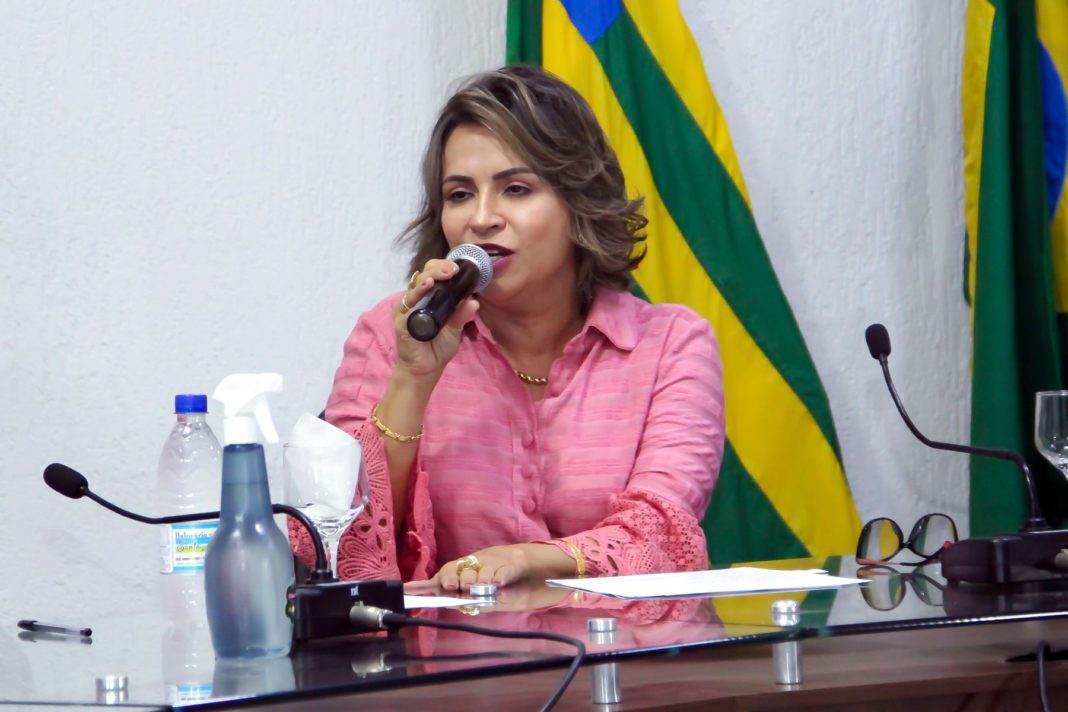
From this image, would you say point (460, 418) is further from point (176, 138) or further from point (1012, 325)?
point (1012, 325)

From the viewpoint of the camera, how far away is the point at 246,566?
3.31ft

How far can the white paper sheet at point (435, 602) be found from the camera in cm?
127

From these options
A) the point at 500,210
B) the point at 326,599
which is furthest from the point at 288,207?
the point at 326,599

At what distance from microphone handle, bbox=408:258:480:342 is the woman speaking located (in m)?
0.02

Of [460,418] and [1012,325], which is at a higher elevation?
[1012,325]

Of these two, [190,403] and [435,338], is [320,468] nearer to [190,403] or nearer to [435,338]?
[190,403]

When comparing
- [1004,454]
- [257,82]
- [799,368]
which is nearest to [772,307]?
[799,368]

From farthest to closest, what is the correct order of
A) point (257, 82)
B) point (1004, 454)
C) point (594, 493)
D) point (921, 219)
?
point (921, 219) < point (257, 82) < point (594, 493) < point (1004, 454)

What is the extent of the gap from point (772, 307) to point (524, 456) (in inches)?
32.2

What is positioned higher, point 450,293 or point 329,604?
point 450,293

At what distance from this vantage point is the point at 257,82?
2.43 metres

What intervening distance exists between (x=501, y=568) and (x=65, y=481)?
1.63 ft

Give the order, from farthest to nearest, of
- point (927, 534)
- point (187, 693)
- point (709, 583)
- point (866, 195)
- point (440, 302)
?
point (866, 195)
point (440, 302)
point (927, 534)
point (709, 583)
point (187, 693)

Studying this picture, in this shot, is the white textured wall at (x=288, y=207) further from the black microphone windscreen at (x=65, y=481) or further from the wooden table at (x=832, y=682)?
the wooden table at (x=832, y=682)
